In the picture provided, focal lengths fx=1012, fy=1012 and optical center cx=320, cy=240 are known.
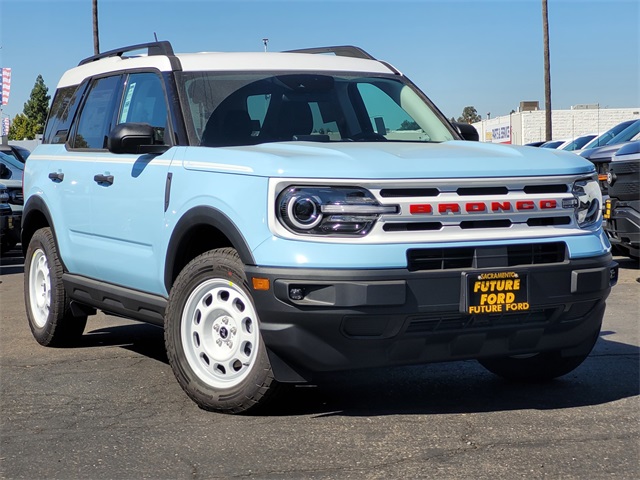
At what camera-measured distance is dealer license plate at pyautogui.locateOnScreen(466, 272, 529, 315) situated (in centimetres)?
468

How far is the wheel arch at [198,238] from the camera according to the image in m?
4.86

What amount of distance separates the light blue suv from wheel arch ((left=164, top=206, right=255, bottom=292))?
0.04 feet

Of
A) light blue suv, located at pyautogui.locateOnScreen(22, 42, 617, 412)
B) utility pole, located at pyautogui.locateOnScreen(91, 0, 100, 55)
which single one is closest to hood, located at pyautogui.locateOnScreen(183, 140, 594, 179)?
light blue suv, located at pyautogui.locateOnScreen(22, 42, 617, 412)

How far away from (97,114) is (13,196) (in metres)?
9.27

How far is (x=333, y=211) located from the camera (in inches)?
180

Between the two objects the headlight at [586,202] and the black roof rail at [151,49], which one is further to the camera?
the black roof rail at [151,49]

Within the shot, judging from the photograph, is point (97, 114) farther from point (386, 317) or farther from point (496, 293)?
point (496, 293)

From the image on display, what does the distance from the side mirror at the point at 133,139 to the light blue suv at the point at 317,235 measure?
0.4 inches

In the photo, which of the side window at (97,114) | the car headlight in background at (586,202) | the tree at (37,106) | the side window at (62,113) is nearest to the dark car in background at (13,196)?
the side window at (62,113)

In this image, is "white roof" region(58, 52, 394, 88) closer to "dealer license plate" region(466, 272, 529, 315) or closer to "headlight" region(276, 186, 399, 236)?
"headlight" region(276, 186, 399, 236)

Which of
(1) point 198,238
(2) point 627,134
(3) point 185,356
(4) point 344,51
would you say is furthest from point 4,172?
(3) point 185,356

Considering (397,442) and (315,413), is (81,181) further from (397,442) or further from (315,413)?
(397,442)

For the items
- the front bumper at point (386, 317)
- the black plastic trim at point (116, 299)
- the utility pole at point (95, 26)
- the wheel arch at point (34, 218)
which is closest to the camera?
the front bumper at point (386, 317)

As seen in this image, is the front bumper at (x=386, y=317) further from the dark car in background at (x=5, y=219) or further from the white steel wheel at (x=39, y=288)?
the dark car in background at (x=5, y=219)
